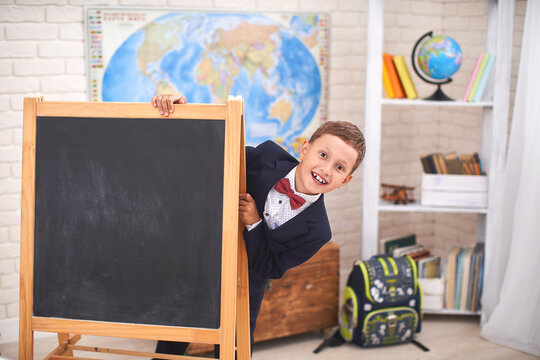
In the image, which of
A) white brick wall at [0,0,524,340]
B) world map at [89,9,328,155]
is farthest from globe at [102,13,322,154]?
white brick wall at [0,0,524,340]

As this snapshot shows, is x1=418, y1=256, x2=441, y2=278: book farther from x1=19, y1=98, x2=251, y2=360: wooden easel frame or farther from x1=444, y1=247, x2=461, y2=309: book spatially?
x1=19, y1=98, x2=251, y2=360: wooden easel frame

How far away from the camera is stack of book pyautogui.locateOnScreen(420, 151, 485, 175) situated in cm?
270

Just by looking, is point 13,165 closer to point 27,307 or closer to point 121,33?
point 121,33

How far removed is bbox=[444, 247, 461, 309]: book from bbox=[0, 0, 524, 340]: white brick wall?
502 millimetres

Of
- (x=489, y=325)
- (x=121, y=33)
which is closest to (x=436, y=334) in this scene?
(x=489, y=325)

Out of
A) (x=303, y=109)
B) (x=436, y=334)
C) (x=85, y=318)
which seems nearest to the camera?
(x=85, y=318)

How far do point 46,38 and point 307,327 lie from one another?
2.00m

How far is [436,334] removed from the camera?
8.79 feet

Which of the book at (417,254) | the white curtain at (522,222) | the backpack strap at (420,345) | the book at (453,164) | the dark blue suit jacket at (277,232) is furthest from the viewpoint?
the book at (417,254)

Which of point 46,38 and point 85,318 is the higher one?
point 46,38

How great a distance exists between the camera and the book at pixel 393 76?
2.61 metres

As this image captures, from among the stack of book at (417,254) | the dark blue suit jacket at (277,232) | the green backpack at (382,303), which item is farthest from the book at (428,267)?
the dark blue suit jacket at (277,232)

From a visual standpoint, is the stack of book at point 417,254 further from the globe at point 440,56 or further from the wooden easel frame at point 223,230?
the wooden easel frame at point 223,230

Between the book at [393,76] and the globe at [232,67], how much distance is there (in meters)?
0.45
